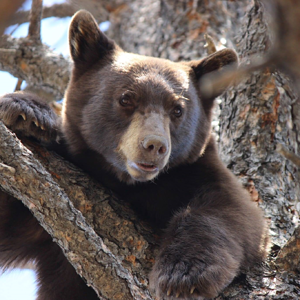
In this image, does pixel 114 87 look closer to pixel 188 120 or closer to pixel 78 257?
pixel 188 120

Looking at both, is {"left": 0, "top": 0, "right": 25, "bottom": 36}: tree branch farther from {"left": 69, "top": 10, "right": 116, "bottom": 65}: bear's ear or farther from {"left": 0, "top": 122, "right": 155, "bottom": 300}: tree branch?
{"left": 69, "top": 10, "right": 116, "bottom": 65}: bear's ear

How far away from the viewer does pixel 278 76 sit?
4.93m

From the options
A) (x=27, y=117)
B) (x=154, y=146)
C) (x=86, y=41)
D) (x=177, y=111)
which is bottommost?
(x=177, y=111)

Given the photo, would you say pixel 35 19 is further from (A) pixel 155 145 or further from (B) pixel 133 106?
(A) pixel 155 145

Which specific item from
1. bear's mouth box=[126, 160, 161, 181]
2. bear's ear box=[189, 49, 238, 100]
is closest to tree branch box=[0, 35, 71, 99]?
bear's ear box=[189, 49, 238, 100]

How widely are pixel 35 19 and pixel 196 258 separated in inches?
158

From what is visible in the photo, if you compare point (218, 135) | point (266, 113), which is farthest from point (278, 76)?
point (218, 135)

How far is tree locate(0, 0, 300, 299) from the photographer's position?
2.45m

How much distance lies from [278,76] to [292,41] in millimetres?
4092

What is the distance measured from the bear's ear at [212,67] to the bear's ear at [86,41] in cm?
101

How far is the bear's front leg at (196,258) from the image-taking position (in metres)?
2.82

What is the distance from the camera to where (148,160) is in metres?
3.36

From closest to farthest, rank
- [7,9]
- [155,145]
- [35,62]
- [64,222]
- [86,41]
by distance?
[7,9] → [64,222] → [155,145] → [86,41] → [35,62]

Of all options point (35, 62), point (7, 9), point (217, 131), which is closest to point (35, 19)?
point (35, 62)
